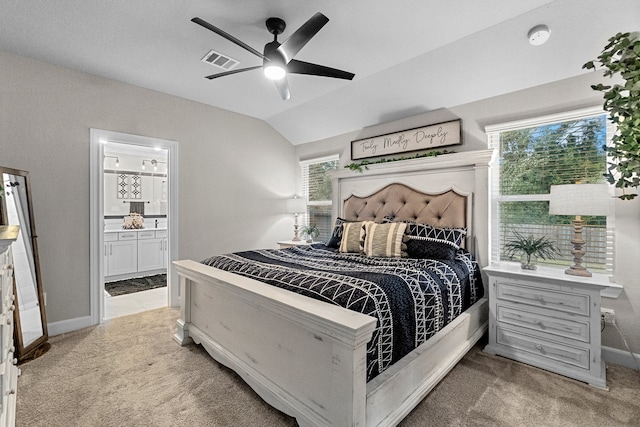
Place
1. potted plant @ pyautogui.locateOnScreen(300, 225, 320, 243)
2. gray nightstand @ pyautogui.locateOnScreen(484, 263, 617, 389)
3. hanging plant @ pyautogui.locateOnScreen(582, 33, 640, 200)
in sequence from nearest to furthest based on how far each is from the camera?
hanging plant @ pyautogui.locateOnScreen(582, 33, 640, 200) → gray nightstand @ pyautogui.locateOnScreen(484, 263, 617, 389) → potted plant @ pyautogui.locateOnScreen(300, 225, 320, 243)

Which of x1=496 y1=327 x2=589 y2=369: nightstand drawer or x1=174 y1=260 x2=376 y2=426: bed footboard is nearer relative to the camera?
x1=174 y1=260 x2=376 y2=426: bed footboard

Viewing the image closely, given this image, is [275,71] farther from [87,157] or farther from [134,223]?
[134,223]

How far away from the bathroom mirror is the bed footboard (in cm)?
136

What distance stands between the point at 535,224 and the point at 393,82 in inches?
75.8

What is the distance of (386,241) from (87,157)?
10.0ft

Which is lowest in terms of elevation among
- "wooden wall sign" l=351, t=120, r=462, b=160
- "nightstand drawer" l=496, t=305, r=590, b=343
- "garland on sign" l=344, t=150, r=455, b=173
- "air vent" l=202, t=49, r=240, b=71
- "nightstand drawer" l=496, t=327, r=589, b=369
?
"nightstand drawer" l=496, t=327, r=589, b=369

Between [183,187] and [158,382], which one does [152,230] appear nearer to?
[183,187]

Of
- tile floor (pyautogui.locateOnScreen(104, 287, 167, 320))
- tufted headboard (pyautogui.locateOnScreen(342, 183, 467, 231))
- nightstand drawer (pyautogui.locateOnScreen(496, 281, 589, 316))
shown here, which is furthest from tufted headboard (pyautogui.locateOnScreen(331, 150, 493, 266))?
tile floor (pyautogui.locateOnScreen(104, 287, 167, 320))

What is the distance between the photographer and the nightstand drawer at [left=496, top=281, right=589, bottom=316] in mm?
2061

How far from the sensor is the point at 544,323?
7.19ft

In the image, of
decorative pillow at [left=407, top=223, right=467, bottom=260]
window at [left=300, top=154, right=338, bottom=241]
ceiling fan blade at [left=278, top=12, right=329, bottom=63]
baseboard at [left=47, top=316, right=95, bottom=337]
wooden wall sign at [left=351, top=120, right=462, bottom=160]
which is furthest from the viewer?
window at [left=300, top=154, right=338, bottom=241]

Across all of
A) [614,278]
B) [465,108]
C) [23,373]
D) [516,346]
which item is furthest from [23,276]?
[614,278]

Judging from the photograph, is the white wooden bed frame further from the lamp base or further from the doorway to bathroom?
the doorway to bathroom

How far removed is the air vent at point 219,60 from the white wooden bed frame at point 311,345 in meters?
1.84
